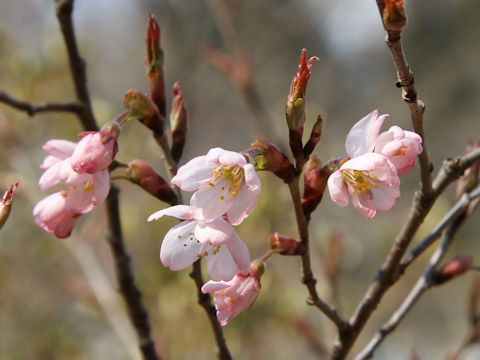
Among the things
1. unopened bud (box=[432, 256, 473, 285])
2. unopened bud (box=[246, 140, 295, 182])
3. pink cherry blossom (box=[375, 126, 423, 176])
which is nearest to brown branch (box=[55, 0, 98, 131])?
unopened bud (box=[246, 140, 295, 182])

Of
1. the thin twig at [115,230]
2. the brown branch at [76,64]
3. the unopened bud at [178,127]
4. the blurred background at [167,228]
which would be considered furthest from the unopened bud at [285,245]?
the blurred background at [167,228]

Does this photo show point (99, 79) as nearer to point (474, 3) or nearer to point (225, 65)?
point (225, 65)

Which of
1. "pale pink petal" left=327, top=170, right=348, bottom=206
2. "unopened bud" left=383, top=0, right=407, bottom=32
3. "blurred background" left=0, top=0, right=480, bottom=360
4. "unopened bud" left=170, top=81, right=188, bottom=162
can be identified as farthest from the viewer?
"blurred background" left=0, top=0, right=480, bottom=360

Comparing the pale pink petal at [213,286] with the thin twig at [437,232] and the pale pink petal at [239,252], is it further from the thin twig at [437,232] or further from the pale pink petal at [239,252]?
the thin twig at [437,232]

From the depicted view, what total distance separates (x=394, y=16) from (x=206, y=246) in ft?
1.36

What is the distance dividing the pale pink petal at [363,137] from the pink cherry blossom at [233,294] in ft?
0.79

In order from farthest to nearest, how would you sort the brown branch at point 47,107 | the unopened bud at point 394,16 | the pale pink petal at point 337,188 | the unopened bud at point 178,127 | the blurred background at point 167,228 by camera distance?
the blurred background at point 167,228, the brown branch at point 47,107, the unopened bud at point 178,127, the pale pink petal at point 337,188, the unopened bud at point 394,16

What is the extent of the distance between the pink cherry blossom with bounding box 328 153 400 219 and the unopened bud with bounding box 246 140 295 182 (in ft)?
0.22

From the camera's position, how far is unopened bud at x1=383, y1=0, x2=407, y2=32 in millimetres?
564

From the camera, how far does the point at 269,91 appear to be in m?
6.93

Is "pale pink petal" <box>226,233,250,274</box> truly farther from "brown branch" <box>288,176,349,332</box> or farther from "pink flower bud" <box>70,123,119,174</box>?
"pink flower bud" <box>70,123,119,174</box>

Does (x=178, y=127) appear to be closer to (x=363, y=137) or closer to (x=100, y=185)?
(x=100, y=185)

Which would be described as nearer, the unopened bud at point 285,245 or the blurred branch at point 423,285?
the unopened bud at point 285,245

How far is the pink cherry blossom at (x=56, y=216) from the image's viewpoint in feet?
2.47
